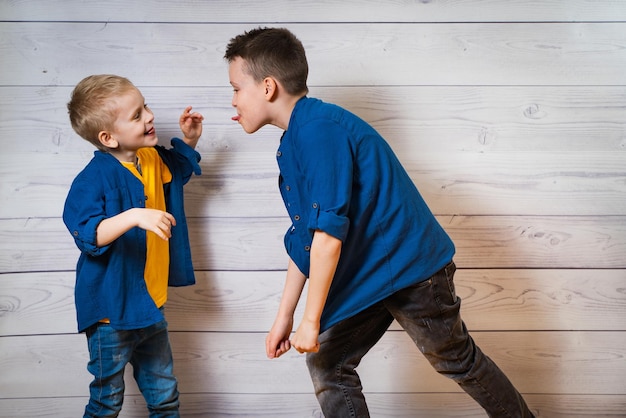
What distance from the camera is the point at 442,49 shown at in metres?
1.39

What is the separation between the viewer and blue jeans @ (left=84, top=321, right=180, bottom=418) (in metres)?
1.22

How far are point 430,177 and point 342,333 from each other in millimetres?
464

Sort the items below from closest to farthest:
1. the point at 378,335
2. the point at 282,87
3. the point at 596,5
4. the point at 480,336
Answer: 1. the point at 282,87
2. the point at 378,335
3. the point at 596,5
4. the point at 480,336

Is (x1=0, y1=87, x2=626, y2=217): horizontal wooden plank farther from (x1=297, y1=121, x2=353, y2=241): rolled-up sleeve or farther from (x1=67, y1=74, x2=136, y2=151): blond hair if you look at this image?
(x1=297, y1=121, x2=353, y2=241): rolled-up sleeve

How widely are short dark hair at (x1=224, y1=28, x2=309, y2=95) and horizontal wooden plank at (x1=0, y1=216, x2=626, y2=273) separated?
446 mm

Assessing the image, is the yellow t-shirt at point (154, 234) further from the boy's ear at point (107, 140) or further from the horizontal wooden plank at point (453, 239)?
the horizontal wooden plank at point (453, 239)

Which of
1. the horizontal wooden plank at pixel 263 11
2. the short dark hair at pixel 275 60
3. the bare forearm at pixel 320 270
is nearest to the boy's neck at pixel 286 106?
the short dark hair at pixel 275 60

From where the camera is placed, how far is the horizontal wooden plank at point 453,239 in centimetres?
145

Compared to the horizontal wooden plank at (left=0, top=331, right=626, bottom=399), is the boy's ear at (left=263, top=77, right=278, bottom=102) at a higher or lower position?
higher

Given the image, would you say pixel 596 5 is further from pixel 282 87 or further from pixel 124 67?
pixel 124 67

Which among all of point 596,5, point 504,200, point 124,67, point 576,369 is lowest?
point 576,369

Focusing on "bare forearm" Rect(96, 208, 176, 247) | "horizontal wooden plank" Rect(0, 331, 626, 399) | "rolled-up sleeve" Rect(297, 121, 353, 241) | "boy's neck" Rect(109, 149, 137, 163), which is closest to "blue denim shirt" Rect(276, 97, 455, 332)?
"rolled-up sleeve" Rect(297, 121, 353, 241)

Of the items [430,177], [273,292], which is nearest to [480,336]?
[430,177]

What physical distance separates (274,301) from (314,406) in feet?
0.97
